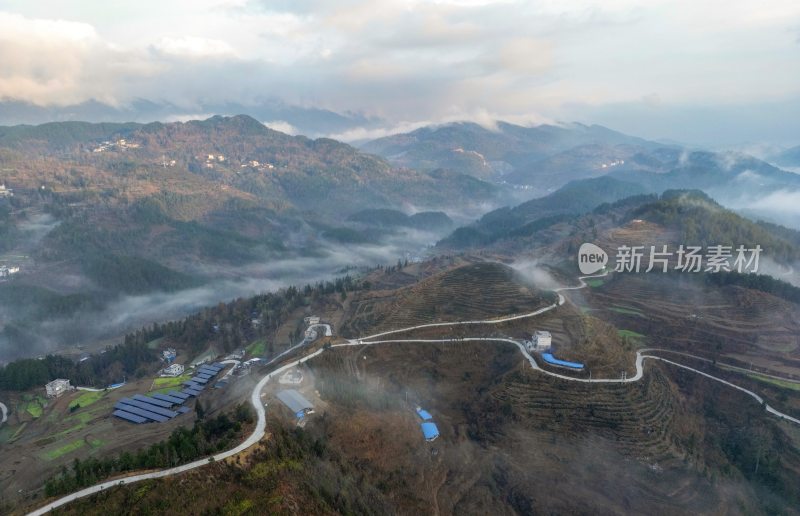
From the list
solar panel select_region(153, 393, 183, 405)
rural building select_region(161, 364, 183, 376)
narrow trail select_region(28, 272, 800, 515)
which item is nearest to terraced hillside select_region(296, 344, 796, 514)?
narrow trail select_region(28, 272, 800, 515)

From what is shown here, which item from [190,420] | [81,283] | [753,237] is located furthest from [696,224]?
[81,283]

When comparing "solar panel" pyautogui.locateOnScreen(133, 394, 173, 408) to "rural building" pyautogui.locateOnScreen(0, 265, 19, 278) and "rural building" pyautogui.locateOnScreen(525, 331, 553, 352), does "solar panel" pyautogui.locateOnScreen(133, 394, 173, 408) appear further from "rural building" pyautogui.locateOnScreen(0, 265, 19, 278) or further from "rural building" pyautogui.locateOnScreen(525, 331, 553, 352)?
"rural building" pyautogui.locateOnScreen(0, 265, 19, 278)

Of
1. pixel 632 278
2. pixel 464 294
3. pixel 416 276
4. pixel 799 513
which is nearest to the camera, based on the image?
pixel 799 513

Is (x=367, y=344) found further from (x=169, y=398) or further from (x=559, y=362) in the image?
(x=169, y=398)

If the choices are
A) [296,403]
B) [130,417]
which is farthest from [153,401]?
[296,403]

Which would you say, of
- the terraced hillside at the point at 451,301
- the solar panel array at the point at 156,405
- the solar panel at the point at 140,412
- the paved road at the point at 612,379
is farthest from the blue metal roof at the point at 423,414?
the solar panel at the point at 140,412

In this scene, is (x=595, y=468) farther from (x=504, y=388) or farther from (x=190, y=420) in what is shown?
(x=190, y=420)
